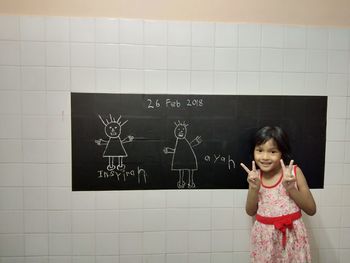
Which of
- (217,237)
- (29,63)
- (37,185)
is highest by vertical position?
(29,63)

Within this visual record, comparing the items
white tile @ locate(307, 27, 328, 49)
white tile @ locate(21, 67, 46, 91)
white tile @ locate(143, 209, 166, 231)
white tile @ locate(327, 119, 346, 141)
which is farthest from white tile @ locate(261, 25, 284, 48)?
white tile @ locate(21, 67, 46, 91)

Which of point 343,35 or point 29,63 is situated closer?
point 29,63

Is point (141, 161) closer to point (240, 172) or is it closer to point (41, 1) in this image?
point (240, 172)

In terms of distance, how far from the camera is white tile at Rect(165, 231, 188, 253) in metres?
1.85

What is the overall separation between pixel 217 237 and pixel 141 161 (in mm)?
741

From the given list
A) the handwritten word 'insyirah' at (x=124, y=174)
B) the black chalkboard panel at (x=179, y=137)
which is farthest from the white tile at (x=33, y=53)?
the handwritten word 'insyirah' at (x=124, y=174)

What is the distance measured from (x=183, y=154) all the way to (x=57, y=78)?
945 millimetres

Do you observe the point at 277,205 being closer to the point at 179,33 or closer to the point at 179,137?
the point at 179,137

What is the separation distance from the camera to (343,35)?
6.03 ft

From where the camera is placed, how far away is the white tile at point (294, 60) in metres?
1.82

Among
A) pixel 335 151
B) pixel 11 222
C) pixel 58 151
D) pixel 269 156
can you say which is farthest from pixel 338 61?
pixel 11 222

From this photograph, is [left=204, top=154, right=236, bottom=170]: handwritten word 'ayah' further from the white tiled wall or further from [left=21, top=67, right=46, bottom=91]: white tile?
[left=21, top=67, right=46, bottom=91]: white tile

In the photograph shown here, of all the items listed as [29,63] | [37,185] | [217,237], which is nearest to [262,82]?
[217,237]

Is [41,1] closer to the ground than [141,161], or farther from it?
farther from it
